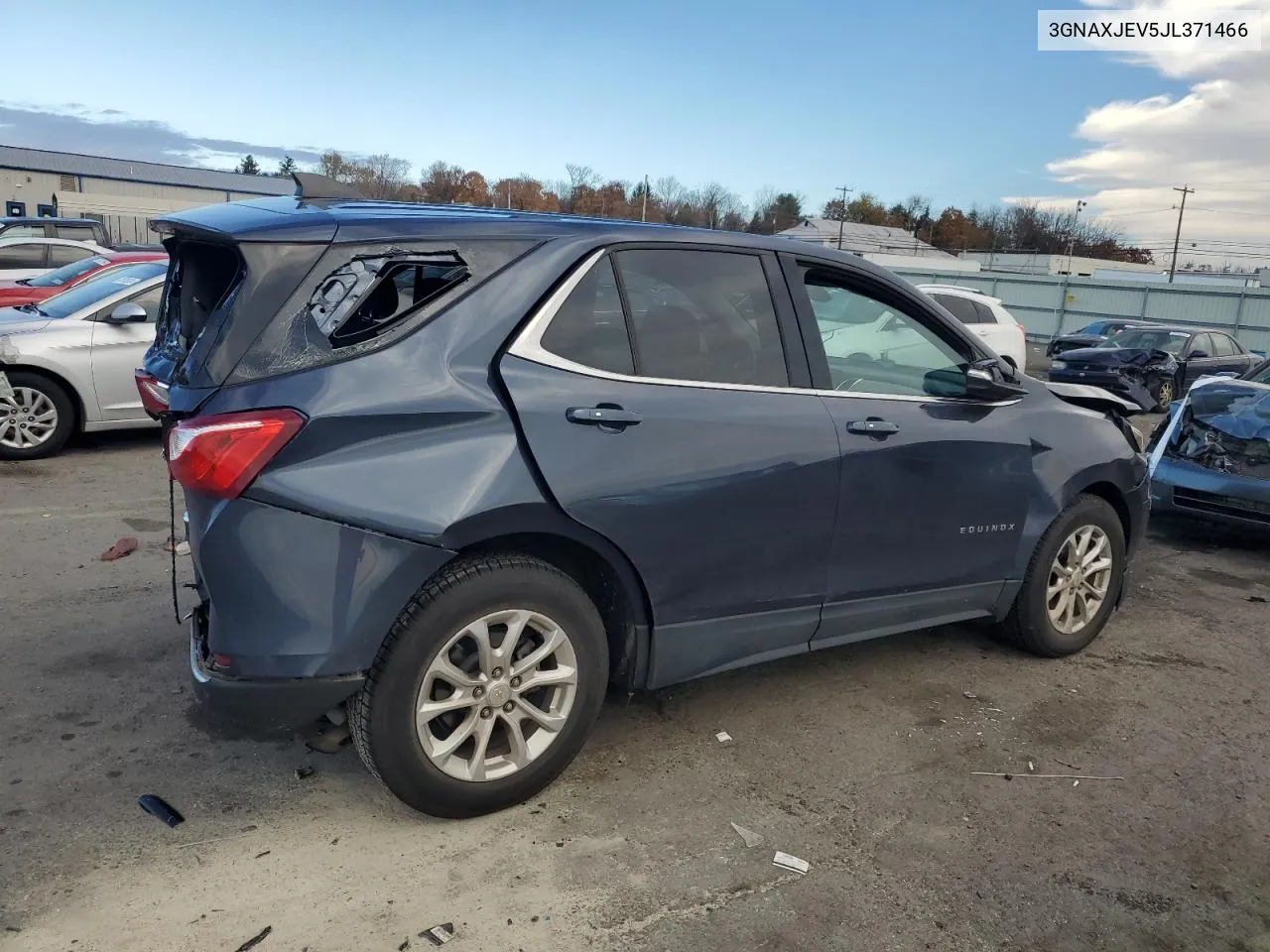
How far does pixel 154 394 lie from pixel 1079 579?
402 centimetres

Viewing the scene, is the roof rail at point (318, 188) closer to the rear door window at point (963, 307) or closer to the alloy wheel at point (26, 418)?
the alloy wheel at point (26, 418)

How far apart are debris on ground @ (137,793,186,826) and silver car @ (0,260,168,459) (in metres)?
5.95

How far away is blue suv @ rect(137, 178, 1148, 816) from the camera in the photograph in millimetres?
2705

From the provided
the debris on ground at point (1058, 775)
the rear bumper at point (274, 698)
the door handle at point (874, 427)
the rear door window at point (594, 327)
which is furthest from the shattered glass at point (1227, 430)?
the rear bumper at point (274, 698)

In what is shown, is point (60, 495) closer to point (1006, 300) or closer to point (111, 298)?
point (111, 298)

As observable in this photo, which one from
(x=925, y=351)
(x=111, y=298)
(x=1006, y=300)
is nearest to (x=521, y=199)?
(x=1006, y=300)

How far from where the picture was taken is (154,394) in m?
3.08

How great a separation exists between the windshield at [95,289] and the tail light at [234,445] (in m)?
6.48

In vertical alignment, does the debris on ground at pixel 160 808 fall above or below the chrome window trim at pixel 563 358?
below

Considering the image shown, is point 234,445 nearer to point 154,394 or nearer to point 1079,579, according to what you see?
point 154,394

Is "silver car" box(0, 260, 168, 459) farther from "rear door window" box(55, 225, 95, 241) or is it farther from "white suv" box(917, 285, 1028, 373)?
"rear door window" box(55, 225, 95, 241)

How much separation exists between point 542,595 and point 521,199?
53906mm

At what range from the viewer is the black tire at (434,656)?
2805 mm

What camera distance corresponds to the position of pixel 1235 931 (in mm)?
2781
